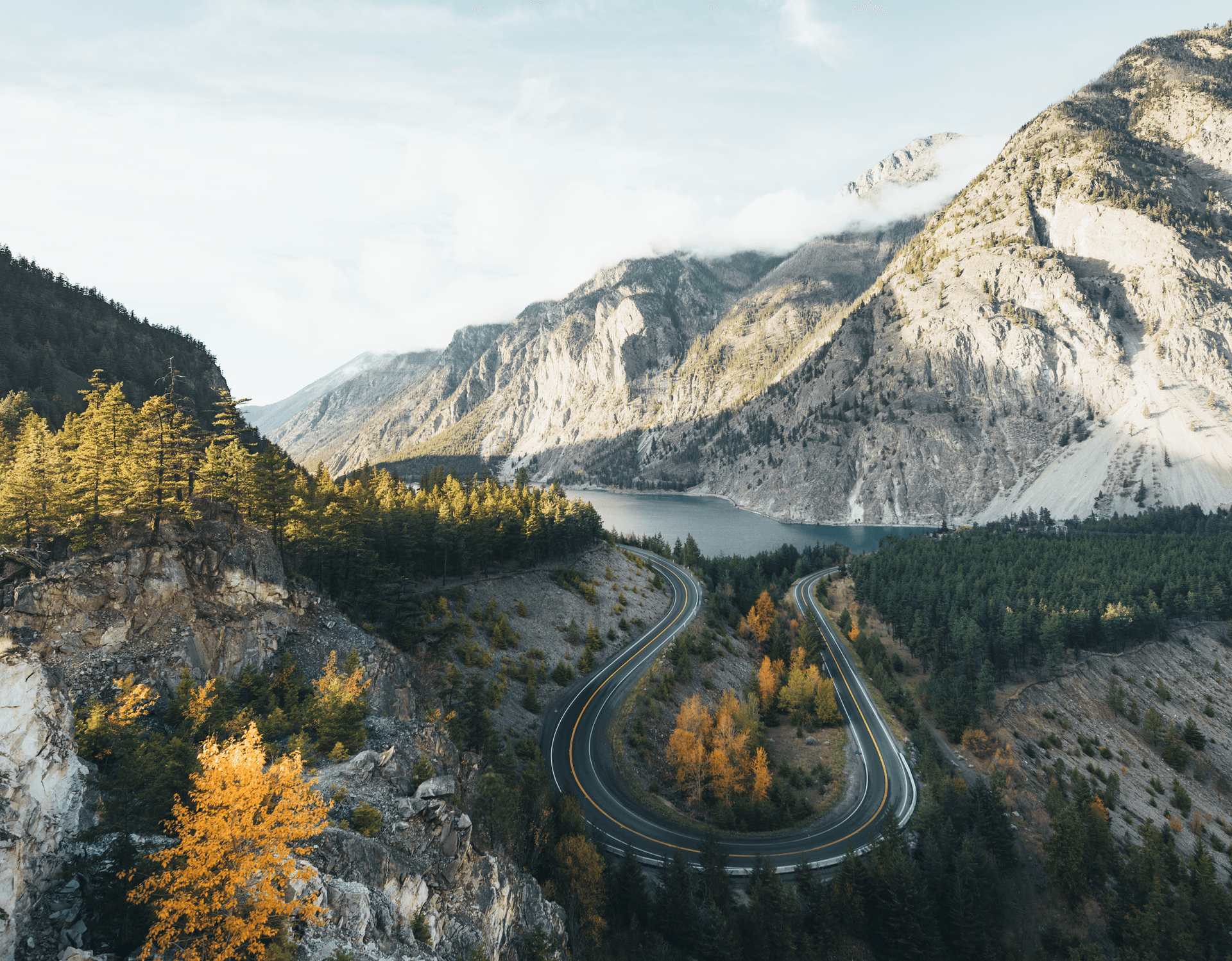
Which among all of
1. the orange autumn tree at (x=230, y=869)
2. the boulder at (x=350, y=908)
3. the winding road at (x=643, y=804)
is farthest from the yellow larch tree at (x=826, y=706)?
the orange autumn tree at (x=230, y=869)

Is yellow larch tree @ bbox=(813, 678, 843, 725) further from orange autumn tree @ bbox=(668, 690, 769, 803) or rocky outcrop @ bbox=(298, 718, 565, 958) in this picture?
rocky outcrop @ bbox=(298, 718, 565, 958)

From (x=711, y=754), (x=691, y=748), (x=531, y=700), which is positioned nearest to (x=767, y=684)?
(x=711, y=754)

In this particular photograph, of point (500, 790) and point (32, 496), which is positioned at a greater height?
point (32, 496)

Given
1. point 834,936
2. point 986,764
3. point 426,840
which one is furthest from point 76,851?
point 986,764

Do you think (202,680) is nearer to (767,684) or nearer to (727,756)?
(727,756)

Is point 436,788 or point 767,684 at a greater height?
point 436,788

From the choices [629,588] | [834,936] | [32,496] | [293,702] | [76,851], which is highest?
[32,496]

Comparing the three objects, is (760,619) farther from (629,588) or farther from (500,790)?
(500,790)
